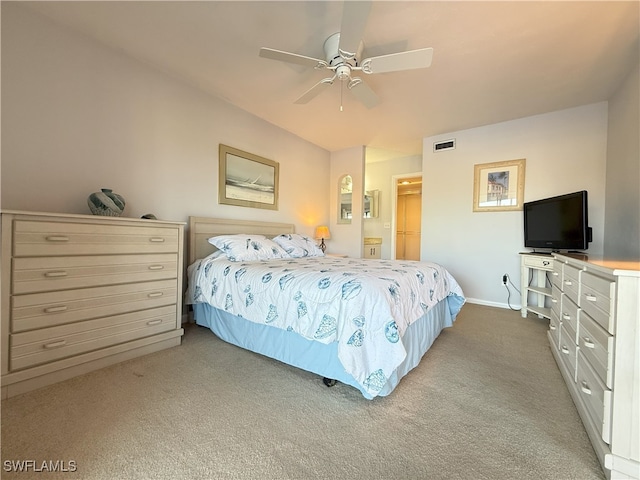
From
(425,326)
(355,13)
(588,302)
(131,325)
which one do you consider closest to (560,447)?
(588,302)

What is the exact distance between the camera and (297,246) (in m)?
3.25

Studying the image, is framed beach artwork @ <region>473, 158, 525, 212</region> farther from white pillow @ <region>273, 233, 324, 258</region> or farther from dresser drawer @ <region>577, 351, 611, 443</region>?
dresser drawer @ <region>577, 351, 611, 443</region>

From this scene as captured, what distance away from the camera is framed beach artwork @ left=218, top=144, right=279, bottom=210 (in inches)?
127

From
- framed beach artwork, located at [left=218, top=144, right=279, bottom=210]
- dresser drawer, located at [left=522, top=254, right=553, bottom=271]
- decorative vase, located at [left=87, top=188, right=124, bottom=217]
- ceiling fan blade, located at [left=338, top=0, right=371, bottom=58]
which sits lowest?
dresser drawer, located at [left=522, top=254, right=553, bottom=271]

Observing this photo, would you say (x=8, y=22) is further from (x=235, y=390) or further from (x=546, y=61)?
(x=546, y=61)

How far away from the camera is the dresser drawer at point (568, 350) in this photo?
61.9 inches

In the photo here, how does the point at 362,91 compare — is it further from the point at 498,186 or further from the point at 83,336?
the point at 83,336

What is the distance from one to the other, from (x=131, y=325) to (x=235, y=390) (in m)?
1.02

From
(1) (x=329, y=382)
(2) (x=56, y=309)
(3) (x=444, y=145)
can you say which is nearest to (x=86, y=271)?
(2) (x=56, y=309)

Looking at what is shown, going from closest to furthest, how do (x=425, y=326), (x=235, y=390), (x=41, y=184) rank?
(x=235, y=390) < (x=41, y=184) < (x=425, y=326)

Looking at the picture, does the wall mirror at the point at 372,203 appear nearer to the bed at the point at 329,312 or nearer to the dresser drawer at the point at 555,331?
the bed at the point at 329,312

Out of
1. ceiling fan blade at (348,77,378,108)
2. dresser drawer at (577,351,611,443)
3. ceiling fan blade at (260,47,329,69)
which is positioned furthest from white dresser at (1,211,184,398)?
dresser drawer at (577,351,611,443)

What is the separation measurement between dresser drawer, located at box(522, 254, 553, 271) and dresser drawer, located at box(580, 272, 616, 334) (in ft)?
5.73

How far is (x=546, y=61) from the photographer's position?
92.4 inches
